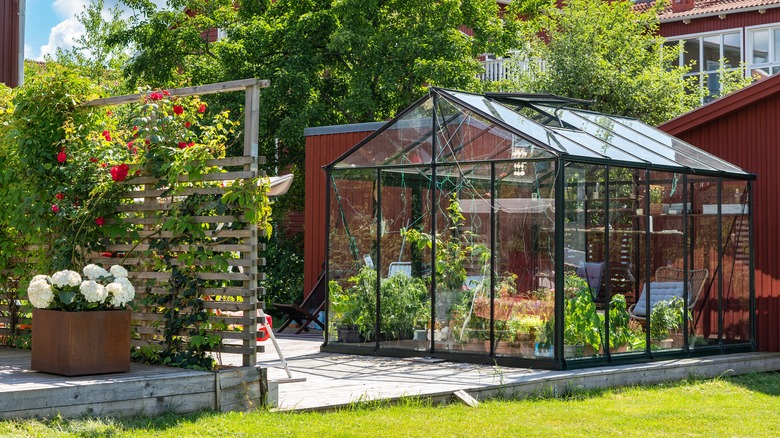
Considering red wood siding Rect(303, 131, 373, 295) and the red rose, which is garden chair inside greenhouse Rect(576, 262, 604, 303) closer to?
the red rose

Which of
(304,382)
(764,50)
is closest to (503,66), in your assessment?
(764,50)

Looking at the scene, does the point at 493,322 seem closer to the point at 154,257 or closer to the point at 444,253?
the point at 444,253

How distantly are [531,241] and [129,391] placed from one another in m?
4.12

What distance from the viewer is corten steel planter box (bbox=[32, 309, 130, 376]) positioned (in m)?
5.95

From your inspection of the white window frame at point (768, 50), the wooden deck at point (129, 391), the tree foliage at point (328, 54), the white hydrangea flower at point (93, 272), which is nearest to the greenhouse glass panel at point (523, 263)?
the wooden deck at point (129, 391)

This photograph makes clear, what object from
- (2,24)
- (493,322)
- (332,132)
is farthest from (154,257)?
(332,132)

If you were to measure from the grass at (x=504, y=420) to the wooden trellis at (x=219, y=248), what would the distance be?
2.14ft

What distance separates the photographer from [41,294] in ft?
19.6

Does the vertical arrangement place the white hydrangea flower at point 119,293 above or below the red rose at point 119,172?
below

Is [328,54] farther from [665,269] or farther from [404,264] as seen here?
[665,269]

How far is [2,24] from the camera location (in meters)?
11.6

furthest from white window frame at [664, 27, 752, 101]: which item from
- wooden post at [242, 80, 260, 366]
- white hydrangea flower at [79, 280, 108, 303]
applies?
white hydrangea flower at [79, 280, 108, 303]

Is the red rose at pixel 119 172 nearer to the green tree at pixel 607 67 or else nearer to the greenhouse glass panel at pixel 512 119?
the greenhouse glass panel at pixel 512 119

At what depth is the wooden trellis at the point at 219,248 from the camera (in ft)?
20.9
